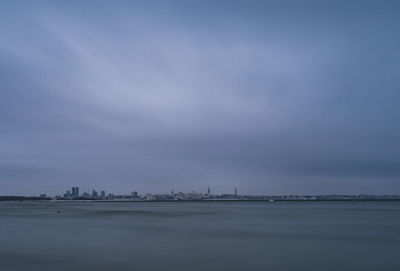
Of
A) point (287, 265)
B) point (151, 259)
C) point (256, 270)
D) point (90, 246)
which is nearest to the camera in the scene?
point (256, 270)

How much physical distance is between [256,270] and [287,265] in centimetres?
198

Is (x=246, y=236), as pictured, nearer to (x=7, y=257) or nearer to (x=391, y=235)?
(x=391, y=235)

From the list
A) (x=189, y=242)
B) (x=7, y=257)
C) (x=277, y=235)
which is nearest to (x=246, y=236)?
(x=277, y=235)

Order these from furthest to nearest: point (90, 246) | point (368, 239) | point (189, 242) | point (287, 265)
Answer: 1. point (368, 239)
2. point (189, 242)
3. point (90, 246)
4. point (287, 265)

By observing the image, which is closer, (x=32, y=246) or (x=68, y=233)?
(x=32, y=246)

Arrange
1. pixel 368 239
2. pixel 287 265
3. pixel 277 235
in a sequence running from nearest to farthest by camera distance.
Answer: pixel 287 265
pixel 368 239
pixel 277 235

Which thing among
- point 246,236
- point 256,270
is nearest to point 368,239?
point 246,236

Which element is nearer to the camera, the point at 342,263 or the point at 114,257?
the point at 342,263

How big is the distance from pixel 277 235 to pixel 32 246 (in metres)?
16.9

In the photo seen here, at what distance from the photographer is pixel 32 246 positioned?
21.4 meters

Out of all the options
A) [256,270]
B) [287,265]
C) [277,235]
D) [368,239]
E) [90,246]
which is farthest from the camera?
[277,235]

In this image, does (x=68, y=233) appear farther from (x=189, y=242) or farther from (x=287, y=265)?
(x=287, y=265)

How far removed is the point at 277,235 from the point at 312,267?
448 inches

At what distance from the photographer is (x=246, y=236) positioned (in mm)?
26062
